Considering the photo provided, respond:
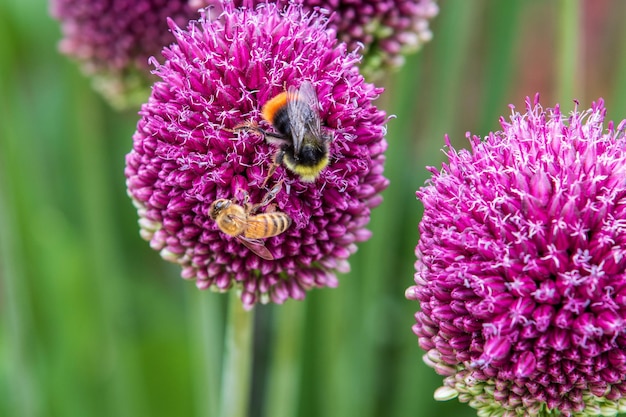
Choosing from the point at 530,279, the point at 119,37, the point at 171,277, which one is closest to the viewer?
the point at 530,279

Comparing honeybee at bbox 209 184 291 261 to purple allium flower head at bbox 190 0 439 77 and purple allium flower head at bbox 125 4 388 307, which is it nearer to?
purple allium flower head at bbox 125 4 388 307

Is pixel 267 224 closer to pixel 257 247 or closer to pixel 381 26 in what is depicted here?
pixel 257 247

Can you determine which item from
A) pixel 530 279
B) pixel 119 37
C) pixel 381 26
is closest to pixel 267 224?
pixel 530 279

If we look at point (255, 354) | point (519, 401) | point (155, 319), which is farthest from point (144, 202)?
point (155, 319)

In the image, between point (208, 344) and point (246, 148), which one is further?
point (208, 344)

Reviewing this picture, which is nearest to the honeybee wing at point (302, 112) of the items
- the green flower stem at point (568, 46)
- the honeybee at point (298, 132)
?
the honeybee at point (298, 132)

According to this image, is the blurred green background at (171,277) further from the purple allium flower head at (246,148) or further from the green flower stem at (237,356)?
the purple allium flower head at (246,148)

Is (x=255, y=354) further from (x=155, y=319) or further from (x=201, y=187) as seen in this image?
(x=201, y=187)
